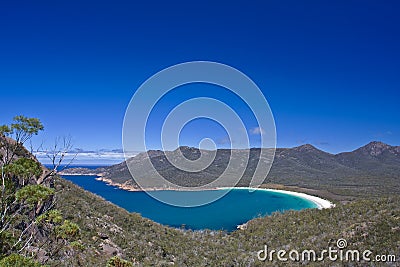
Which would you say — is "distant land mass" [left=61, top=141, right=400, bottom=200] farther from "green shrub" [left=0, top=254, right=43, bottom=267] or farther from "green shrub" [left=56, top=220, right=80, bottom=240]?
"green shrub" [left=0, top=254, right=43, bottom=267]

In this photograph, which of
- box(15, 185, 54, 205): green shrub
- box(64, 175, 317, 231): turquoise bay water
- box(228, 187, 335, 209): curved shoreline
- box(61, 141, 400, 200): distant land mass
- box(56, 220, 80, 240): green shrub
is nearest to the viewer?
box(15, 185, 54, 205): green shrub

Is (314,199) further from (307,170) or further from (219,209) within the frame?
(307,170)

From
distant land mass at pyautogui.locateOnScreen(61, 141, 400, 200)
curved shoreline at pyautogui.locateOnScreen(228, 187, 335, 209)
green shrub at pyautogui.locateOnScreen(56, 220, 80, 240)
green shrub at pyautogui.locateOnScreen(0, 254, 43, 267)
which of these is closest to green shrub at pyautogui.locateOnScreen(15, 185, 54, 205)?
green shrub at pyautogui.locateOnScreen(56, 220, 80, 240)

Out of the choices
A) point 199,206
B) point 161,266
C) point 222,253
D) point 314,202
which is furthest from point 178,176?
point 161,266

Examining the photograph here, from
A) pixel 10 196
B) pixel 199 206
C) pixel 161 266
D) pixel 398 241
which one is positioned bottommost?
pixel 199 206

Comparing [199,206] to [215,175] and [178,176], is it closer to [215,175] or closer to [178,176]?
[178,176]

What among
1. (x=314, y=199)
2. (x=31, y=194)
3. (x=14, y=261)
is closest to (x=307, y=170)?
(x=314, y=199)
